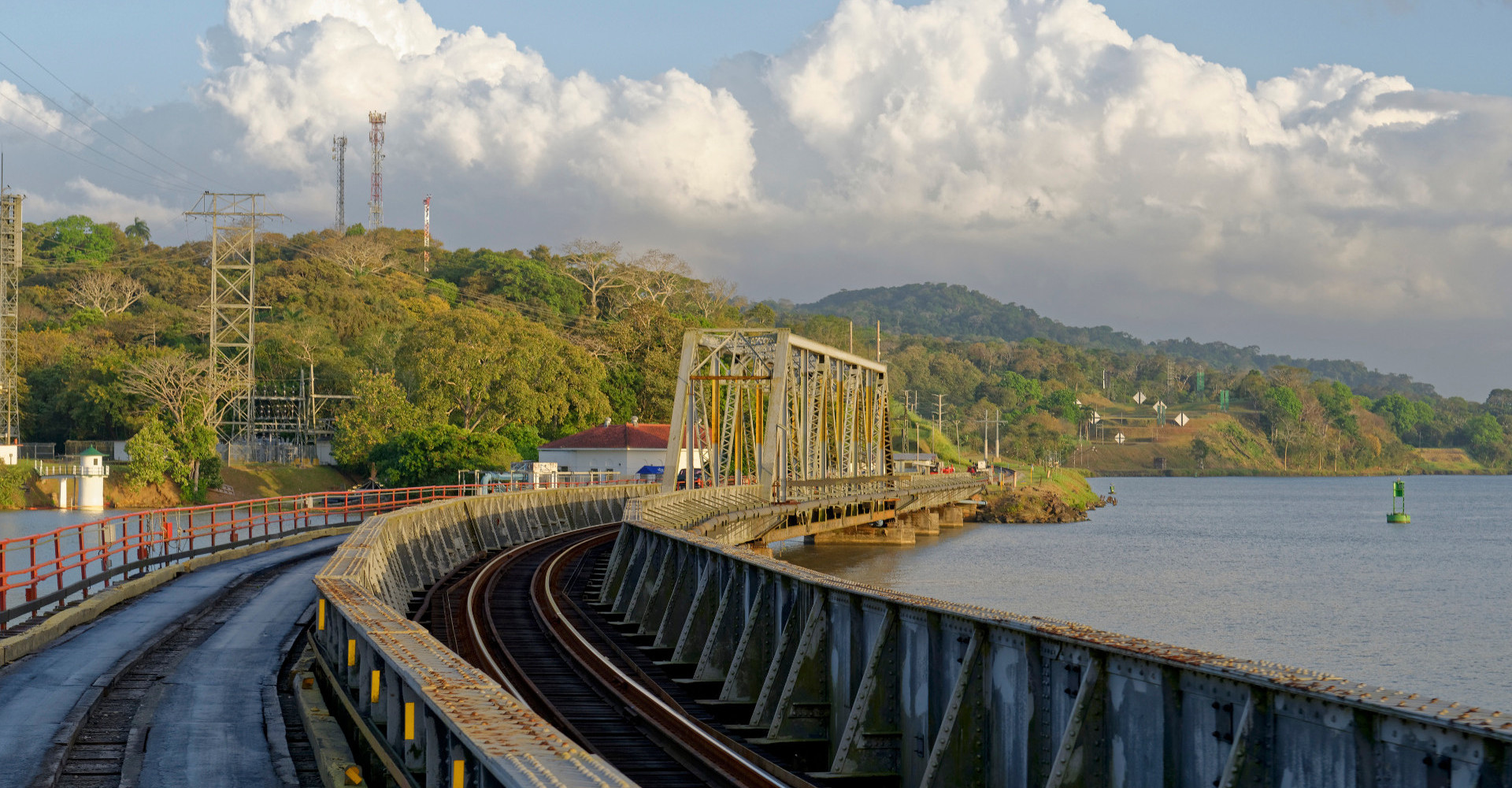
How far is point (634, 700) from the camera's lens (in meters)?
16.0

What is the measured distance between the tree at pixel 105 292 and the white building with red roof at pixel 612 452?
70013 millimetres

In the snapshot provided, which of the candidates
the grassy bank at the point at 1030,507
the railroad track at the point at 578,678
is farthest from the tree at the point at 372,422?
the railroad track at the point at 578,678

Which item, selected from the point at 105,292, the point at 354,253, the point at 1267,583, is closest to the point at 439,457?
the point at 1267,583

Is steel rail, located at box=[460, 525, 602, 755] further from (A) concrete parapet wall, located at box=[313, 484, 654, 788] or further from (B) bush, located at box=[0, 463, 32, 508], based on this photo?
(B) bush, located at box=[0, 463, 32, 508]

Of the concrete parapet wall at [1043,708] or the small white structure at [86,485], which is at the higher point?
the concrete parapet wall at [1043,708]

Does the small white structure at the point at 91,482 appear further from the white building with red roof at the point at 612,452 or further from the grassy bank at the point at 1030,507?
the grassy bank at the point at 1030,507

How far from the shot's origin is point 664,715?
14953mm

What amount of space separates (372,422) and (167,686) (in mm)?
81418

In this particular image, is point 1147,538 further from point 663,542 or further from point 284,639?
point 284,639

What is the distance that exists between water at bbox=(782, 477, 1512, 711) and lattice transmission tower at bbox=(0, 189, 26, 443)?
63.2m

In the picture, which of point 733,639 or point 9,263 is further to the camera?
point 9,263

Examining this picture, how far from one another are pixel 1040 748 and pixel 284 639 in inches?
551

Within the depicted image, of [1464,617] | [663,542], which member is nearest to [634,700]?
[663,542]

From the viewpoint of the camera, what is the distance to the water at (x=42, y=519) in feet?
250
